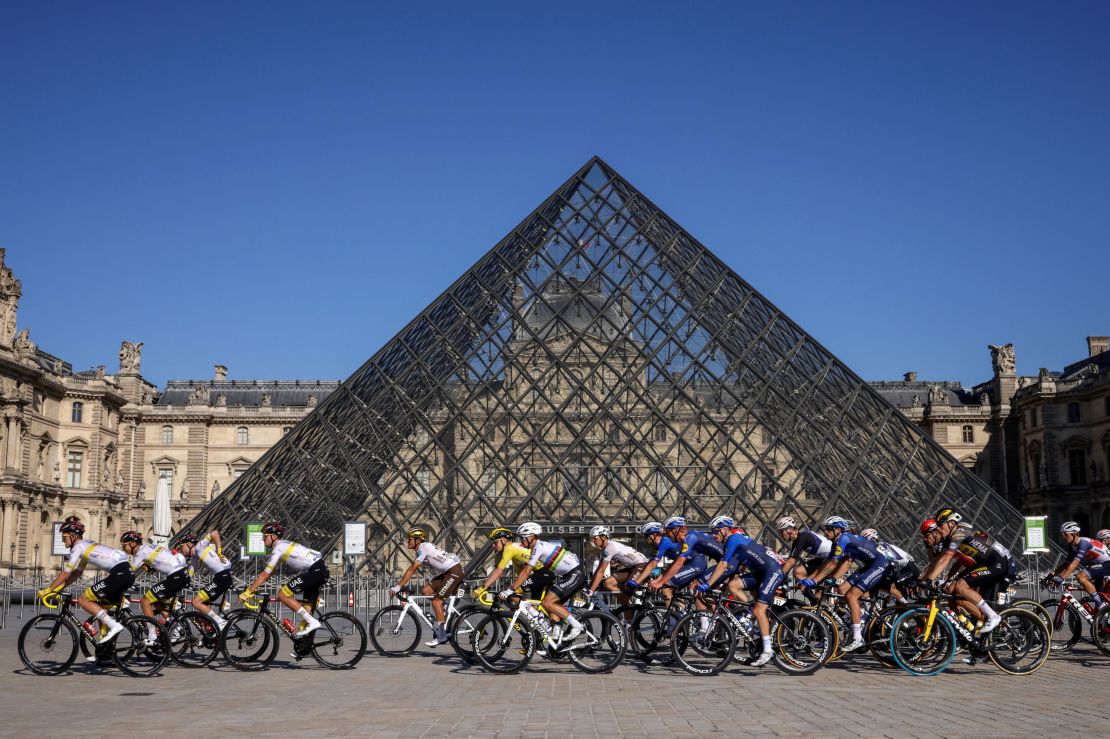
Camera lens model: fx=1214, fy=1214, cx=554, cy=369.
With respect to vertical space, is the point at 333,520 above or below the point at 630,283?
below

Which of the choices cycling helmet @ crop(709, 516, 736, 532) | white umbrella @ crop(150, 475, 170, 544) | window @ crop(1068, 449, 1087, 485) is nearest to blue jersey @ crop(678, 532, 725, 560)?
cycling helmet @ crop(709, 516, 736, 532)

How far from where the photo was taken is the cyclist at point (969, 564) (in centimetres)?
1088

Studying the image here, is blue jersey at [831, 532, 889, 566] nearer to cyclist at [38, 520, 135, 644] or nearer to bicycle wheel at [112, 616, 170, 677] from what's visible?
bicycle wheel at [112, 616, 170, 677]

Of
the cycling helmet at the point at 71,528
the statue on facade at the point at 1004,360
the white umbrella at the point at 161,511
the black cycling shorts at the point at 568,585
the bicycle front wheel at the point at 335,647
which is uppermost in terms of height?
the statue on facade at the point at 1004,360

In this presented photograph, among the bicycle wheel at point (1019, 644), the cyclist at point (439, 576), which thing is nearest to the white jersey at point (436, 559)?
the cyclist at point (439, 576)

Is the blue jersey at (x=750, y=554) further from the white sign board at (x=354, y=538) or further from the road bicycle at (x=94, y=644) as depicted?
the white sign board at (x=354, y=538)

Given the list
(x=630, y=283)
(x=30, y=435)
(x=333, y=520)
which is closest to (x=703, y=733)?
(x=333, y=520)

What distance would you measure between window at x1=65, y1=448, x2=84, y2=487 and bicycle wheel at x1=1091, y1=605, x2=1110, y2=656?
56048 millimetres

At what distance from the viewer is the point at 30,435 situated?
182 ft

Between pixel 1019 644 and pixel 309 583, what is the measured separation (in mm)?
6624

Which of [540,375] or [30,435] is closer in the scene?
[540,375]

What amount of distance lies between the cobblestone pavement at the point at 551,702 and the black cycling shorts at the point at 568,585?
28.4 inches

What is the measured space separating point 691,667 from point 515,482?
13.4 metres

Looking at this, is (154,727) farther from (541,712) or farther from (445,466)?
(445,466)
